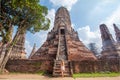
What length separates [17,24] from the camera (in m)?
14.2

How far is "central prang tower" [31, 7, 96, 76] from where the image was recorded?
15898 millimetres

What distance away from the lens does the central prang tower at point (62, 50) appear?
52.2 feet

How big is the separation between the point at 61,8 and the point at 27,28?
30460mm

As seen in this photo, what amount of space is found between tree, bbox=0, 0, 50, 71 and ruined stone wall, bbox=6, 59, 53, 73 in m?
2.82

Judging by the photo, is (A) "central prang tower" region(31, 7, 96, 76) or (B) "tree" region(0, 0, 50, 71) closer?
(B) "tree" region(0, 0, 50, 71)

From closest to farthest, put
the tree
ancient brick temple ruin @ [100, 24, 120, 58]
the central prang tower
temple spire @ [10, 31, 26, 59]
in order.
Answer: the tree
the central prang tower
temple spire @ [10, 31, 26, 59]
ancient brick temple ruin @ [100, 24, 120, 58]

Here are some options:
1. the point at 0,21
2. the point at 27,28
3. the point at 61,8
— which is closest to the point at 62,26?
the point at 61,8

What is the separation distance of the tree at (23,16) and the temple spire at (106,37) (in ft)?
111

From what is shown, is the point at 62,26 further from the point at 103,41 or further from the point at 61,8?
the point at 103,41

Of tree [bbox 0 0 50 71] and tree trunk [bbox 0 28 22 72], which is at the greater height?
tree [bbox 0 0 50 71]

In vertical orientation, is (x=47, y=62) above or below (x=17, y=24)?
below

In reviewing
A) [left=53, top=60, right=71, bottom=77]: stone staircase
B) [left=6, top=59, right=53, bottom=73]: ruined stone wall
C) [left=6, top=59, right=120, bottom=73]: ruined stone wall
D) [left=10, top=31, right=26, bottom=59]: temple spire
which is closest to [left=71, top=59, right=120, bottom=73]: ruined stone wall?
[left=6, top=59, right=120, bottom=73]: ruined stone wall

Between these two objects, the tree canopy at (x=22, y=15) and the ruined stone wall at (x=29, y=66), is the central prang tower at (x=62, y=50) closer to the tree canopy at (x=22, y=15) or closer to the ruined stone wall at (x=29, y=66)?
the ruined stone wall at (x=29, y=66)

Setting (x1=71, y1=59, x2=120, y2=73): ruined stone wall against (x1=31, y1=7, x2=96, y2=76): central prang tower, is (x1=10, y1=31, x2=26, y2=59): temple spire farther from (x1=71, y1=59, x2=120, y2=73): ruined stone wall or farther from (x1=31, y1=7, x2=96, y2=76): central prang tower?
(x1=71, y1=59, x2=120, y2=73): ruined stone wall
